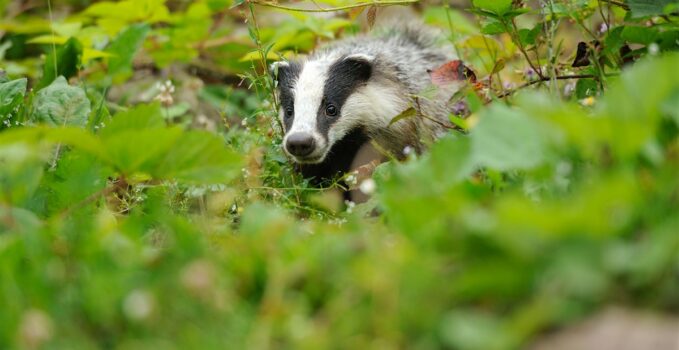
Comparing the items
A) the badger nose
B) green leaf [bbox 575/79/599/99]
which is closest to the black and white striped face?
the badger nose

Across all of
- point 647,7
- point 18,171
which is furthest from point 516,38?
A: point 18,171

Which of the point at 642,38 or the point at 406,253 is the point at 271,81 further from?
the point at 406,253

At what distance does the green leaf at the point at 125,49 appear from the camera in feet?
16.3

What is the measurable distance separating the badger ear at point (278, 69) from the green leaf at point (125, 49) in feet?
2.62

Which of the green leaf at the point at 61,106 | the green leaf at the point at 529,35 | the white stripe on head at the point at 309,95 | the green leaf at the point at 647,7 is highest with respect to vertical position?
the green leaf at the point at 647,7

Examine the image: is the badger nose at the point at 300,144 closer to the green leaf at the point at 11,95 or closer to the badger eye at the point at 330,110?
the badger eye at the point at 330,110

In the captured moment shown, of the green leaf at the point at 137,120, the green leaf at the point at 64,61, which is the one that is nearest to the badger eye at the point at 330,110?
the green leaf at the point at 64,61

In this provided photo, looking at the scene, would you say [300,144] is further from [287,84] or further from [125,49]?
[125,49]

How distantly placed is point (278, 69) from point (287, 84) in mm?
108

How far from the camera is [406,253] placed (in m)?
2.08

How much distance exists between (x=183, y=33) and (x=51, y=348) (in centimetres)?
404

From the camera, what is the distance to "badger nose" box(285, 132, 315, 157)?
4.18 meters

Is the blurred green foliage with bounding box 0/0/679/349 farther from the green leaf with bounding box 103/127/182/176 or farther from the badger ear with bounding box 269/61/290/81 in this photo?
the badger ear with bounding box 269/61/290/81

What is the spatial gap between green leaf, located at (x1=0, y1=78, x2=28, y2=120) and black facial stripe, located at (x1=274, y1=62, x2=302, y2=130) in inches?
46.4
